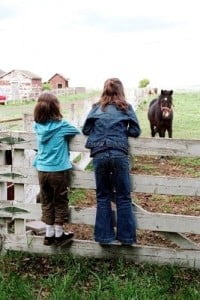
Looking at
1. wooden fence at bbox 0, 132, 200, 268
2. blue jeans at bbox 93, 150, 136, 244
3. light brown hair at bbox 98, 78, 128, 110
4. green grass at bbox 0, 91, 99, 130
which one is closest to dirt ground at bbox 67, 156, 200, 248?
wooden fence at bbox 0, 132, 200, 268

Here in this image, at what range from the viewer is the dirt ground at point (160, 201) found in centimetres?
616

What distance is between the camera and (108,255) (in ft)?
17.7

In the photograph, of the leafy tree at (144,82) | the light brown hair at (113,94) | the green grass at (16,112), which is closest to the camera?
the light brown hair at (113,94)

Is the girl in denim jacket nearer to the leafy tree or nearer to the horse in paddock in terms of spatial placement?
the horse in paddock

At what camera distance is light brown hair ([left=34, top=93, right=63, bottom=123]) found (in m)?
5.17

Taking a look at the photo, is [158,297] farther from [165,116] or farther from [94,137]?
[165,116]

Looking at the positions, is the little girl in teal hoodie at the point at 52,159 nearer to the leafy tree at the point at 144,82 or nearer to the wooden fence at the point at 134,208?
the wooden fence at the point at 134,208

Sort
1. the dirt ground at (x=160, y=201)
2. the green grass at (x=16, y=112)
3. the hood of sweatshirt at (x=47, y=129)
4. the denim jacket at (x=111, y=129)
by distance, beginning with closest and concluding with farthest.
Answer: the denim jacket at (x=111, y=129), the hood of sweatshirt at (x=47, y=129), the dirt ground at (x=160, y=201), the green grass at (x=16, y=112)

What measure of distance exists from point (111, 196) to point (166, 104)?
854 centimetres

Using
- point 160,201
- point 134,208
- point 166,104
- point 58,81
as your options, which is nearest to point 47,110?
point 134,208

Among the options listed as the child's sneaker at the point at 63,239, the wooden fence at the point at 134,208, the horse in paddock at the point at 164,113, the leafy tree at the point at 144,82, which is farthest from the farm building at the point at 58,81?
the child's sneaker at the point at 63,239

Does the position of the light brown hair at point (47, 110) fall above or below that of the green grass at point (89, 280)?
above

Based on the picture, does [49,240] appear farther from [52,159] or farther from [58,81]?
[58,81]

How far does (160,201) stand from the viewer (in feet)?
25.6
